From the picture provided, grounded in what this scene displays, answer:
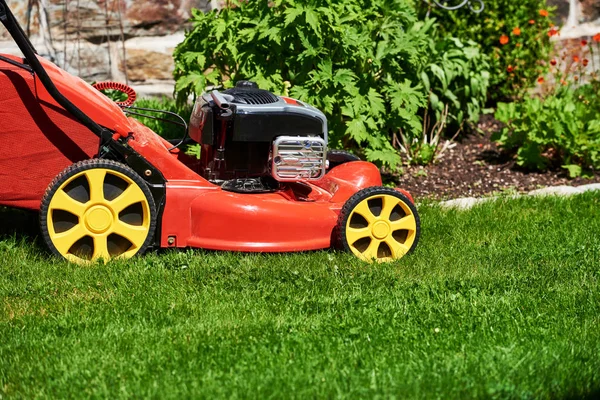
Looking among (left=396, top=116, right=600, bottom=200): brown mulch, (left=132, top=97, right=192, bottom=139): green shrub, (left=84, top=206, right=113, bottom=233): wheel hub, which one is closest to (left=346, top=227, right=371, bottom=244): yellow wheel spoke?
(left=84, top=206, right=113, bottom=233): wheel hub

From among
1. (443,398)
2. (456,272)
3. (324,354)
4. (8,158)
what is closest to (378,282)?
(456,272)

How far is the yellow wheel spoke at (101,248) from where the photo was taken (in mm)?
4059

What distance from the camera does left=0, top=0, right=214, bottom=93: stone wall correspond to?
6.59 m

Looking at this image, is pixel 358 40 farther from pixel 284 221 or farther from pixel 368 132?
pixel 284 221

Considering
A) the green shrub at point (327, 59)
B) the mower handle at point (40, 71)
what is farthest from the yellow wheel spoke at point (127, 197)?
the green shrub at point (327, 59)

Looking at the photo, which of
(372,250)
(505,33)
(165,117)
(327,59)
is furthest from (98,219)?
(505,33)

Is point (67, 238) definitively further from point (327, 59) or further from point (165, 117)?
point (165, 117)

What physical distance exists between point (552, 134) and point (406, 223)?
216 centimetres

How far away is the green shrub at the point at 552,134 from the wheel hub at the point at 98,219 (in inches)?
123

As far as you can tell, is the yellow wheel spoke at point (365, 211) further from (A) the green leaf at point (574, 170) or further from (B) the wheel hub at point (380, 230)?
(A) the green leaf at point (574, 170)

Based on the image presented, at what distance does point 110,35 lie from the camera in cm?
671

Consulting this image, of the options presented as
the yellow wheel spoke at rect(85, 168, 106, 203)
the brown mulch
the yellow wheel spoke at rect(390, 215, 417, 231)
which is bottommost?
the brown mulch

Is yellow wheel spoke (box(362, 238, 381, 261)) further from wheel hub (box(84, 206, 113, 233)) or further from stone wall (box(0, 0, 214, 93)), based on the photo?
stone wall (box(0, 0, 214, 93))

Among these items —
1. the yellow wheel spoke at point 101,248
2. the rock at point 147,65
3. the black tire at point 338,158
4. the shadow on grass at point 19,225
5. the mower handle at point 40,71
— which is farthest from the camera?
the rock at point 147,65
